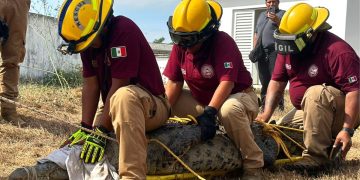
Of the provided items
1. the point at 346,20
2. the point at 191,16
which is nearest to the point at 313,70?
the point at 191,16

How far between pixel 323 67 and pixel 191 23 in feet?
3.84

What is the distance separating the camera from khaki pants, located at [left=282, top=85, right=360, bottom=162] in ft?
12.5

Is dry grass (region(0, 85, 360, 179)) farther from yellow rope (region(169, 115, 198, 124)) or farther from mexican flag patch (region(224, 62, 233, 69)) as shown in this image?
mexican flag patch (region(224, 62, 233, 69))

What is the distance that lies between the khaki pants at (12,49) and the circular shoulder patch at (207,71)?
2.75 meters

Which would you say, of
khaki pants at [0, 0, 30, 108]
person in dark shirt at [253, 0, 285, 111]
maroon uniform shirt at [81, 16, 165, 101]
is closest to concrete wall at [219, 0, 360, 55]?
person in dark shirt at [253, 0, 285, 111]

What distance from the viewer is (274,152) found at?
13.4 feet

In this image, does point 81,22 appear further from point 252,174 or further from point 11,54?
point 11,54

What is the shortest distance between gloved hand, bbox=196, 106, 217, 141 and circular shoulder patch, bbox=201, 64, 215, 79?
392 millimetres

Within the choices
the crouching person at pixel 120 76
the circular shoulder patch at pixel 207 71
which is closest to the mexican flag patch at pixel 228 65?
the circular shoulder patch at pixel 207 71

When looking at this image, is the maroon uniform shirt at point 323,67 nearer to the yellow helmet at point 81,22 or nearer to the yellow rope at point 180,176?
the yellow rope at point 180,176

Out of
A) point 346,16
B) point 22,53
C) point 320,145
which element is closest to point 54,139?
point 22,53

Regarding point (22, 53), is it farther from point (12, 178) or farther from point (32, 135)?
point (12, 178)

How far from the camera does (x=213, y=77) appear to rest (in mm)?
3818

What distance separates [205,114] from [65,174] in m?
1.08
